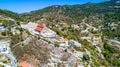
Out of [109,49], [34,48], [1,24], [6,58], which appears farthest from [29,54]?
[109,49]

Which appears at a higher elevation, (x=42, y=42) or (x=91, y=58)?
(x=42, y=42)

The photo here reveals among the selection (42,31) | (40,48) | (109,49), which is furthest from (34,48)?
(109,49)

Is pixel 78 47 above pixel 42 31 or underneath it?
underneath

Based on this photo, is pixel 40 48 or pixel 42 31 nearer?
pixel 40 48

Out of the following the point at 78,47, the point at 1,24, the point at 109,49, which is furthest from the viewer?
the point at 109,49

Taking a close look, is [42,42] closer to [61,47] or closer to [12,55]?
[61,47]

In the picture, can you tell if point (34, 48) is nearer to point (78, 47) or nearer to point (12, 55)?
point (12, 55)

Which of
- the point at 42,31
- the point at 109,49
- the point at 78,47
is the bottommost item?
the point at 109,49

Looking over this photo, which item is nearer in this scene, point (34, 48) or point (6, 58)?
point (6, 58)

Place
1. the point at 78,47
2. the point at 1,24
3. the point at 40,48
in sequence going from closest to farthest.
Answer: the point at 40,48, the point at 1,24, the point at 78,47
